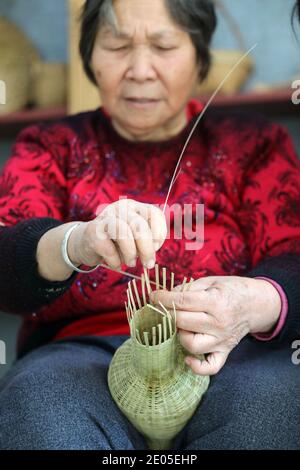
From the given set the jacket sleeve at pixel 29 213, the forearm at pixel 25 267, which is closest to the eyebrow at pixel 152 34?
the jacket sleeve at pixel 29 213

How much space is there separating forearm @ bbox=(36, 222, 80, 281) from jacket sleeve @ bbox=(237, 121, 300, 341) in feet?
1.05

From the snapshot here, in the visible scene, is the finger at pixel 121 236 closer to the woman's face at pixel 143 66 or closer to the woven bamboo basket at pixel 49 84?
the woman's face at pixel 143 66

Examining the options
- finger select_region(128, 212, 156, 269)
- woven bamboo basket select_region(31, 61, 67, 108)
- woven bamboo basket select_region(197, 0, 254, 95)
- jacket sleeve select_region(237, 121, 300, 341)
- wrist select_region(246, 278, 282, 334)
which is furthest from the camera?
woven bamboo basket select_region(31, 61, 67, 108)

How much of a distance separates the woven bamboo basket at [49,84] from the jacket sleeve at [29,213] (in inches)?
28.2

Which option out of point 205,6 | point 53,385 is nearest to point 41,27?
point 205,6

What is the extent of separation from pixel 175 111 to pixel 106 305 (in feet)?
1.34

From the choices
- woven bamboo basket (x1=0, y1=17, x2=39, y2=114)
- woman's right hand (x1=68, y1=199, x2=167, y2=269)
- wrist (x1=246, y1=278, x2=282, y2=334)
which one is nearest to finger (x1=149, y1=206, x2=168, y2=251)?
woman's right hand (x1=68, y1=199, x2=167, y2=269)

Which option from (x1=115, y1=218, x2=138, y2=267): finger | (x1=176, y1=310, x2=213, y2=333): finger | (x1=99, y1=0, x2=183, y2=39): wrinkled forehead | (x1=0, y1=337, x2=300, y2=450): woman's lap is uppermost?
(x1=99, y1=0, x2=183, y2=39): wrinkled forehead

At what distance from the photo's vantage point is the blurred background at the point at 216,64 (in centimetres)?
186

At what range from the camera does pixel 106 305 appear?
115 cm

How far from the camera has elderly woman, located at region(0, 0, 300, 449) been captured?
0.90 meters

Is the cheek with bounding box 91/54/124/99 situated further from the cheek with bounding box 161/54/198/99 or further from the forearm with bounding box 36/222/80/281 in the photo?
the forearm with bounding box 36/222/80/281

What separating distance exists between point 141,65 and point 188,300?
1.60 feet

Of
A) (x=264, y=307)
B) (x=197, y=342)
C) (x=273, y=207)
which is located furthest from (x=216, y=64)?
(x=197, y=342)
